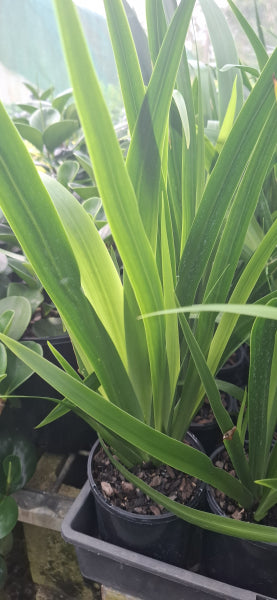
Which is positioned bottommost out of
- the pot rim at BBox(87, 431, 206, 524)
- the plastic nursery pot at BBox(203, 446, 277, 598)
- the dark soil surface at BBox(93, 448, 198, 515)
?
the plastic nursery pot at BBox(203, 446, 277, 598)

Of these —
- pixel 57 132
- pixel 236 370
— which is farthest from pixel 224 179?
pixel 57 132

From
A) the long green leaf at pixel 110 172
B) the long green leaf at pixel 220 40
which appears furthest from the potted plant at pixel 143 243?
the long green leaf at pixel 220 40

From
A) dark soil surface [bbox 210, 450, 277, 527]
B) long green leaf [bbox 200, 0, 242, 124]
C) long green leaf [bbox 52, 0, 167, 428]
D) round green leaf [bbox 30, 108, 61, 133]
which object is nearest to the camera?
long green leaf [bbox 52, 0, 167, 428]

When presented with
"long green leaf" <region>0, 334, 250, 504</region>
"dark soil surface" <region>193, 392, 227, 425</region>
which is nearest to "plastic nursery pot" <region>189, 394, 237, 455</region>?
"dark soil surface" <region>193, 392, 227, 425</region>

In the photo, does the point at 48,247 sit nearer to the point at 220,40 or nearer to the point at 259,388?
the point at 259,388

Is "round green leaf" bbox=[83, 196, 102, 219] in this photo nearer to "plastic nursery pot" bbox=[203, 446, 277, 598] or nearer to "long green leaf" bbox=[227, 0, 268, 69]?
"long green leaf" bbox=[227, 0, 268, 69]

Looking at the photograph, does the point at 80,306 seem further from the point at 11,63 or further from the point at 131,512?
the point at 11,63
